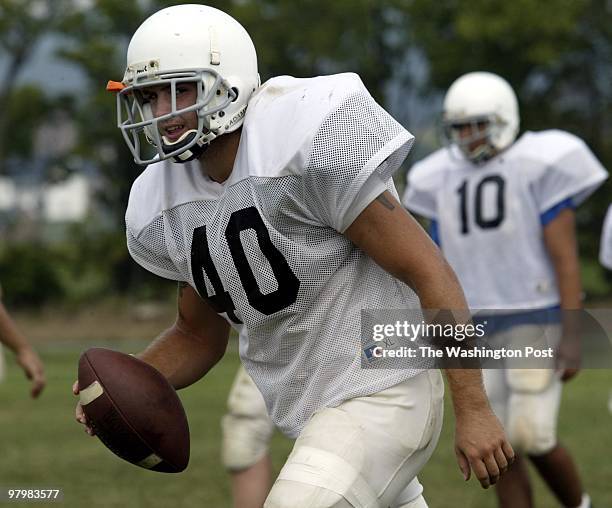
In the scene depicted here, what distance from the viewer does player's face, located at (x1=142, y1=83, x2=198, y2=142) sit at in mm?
3143

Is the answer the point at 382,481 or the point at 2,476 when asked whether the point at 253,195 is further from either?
the point at 2,476

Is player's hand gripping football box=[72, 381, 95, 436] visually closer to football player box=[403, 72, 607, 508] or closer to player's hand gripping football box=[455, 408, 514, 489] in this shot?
player's hand gripping football box=[455, 408, 514, 489]

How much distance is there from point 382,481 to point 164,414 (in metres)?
0.55

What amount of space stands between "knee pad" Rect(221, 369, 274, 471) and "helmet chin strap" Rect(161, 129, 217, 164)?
188cm

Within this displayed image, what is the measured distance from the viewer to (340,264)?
10.3 feet

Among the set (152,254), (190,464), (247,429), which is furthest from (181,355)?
(190,464)

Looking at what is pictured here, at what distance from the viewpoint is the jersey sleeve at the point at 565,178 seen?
5547 millimetres

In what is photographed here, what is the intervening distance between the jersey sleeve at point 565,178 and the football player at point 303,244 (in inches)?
96.6

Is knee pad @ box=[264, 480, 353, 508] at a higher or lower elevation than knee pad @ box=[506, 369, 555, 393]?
higher

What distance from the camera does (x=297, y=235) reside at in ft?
10.2

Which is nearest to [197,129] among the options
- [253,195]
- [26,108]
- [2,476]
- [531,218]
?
[253,195]

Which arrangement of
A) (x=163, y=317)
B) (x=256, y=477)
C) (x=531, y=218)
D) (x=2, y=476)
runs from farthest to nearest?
Answer: (x=163, y=317) → (x=2, y=476) → (x=531, y=218) → (x=256, y=477)

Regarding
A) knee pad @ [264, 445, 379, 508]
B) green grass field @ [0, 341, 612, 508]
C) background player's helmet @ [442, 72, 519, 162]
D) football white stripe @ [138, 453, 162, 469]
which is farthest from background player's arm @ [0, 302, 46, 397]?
knee pad @ [264, 445, 379, 508]

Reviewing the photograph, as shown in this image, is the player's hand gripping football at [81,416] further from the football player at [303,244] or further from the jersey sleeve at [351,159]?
the jersey sleeve at [351,159]
